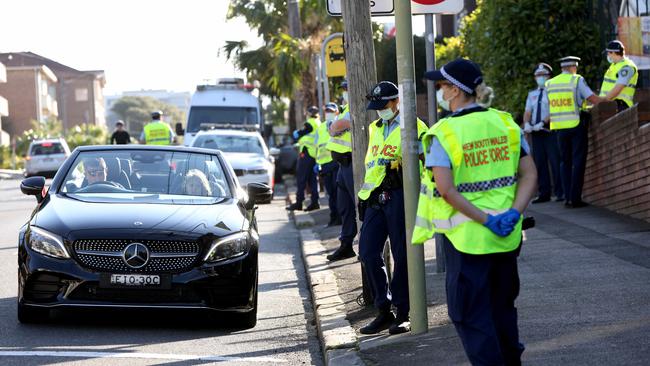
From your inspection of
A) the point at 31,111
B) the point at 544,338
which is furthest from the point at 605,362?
the point at 31,111

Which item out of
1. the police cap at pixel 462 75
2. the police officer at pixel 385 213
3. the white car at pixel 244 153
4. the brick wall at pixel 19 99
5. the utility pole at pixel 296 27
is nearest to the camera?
the police cap at pixel 462 75

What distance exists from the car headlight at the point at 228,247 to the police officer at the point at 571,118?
6.62 meters

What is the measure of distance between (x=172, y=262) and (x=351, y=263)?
13.8 ft

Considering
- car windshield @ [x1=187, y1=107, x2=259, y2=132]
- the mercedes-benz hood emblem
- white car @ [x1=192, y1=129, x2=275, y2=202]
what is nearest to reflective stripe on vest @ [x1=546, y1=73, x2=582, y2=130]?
the mercedes-benz hood emblem

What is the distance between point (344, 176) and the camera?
12125 mm

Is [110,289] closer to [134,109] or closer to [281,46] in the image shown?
[281,46]

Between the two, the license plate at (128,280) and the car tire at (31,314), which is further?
the car tire at (31,314)

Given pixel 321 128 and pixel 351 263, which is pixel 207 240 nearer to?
pixel 351 263

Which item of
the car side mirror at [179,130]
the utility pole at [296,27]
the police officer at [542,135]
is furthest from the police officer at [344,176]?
the car side mirror at [179,130]

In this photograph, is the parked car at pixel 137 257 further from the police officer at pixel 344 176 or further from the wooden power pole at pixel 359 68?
the police officer at pixel 344 176

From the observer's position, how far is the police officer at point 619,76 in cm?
1422

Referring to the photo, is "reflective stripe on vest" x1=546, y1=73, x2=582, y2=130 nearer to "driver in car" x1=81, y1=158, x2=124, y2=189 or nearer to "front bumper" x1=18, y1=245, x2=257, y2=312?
"driver in car" x1=81, y1=158, x2=124, y2=189

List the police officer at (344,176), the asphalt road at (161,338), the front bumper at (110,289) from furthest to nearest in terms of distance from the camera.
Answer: the police officer at (344,176) → the front bumper at (110,289) → the asphalt road at (161,338)

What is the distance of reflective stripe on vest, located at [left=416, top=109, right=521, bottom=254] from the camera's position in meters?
5.59
